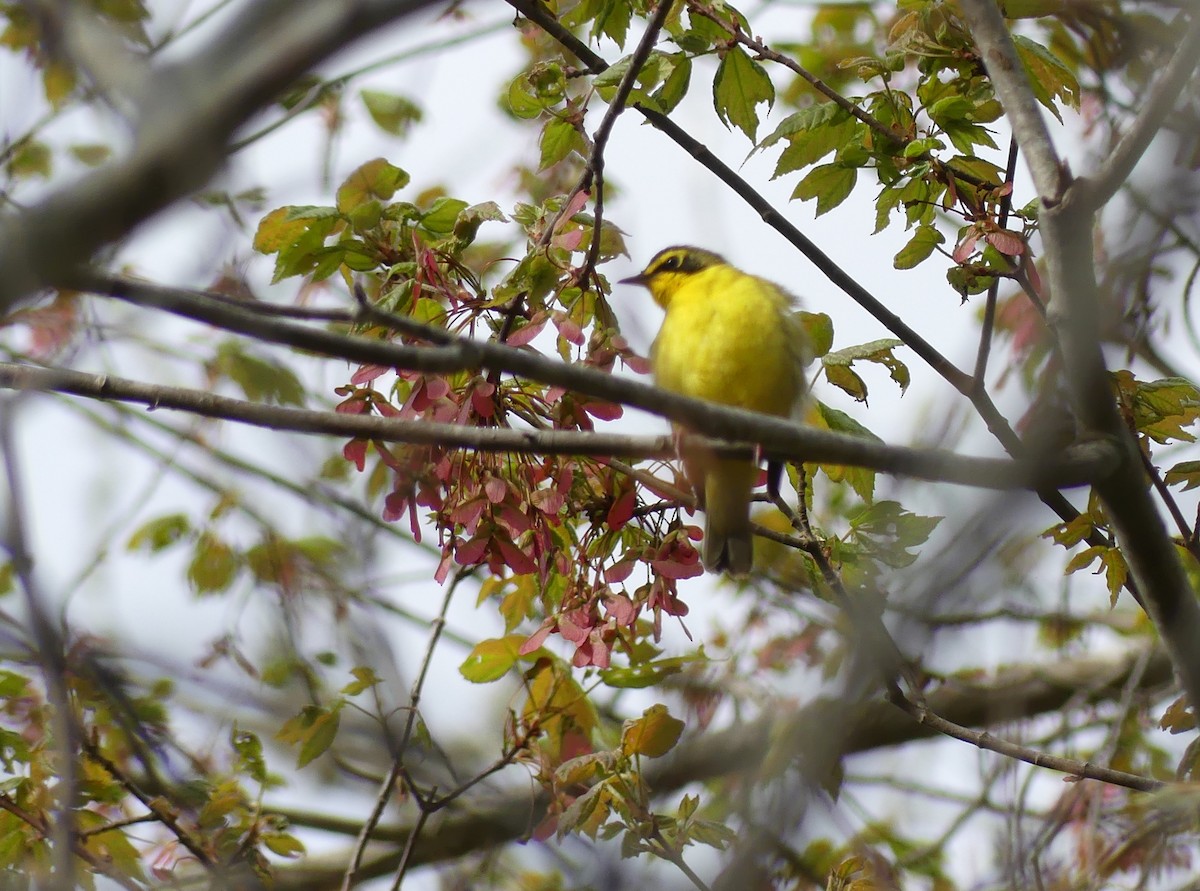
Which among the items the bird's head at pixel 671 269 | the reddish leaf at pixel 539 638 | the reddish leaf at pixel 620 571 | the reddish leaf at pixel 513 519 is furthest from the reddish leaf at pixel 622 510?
the bird's head at pixel 671 269

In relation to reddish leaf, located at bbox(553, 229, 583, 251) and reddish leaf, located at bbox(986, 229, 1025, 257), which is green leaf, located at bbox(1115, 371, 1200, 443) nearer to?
reddish leaf, located at bbox(986, 229, 1025, 257)

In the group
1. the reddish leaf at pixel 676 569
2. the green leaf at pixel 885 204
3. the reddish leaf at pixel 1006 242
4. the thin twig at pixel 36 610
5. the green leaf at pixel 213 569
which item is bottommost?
the thin twig at pixel 36 610

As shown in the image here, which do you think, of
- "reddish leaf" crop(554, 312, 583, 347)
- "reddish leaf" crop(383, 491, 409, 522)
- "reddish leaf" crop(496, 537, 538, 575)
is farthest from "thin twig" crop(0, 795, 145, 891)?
"reddish leaf" crop(554, 312, 583, 347)

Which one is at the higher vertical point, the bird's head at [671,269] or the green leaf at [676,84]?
the bird's head at [671,269]

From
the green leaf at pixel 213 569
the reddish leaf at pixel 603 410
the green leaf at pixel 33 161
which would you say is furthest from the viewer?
the green leaf at pixel 33 161

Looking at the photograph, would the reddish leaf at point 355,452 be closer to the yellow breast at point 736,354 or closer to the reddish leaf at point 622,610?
the reddish leaf at point 622,610

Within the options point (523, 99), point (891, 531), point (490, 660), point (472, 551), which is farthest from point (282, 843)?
point (523, 99)

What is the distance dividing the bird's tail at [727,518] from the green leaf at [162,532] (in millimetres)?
3537

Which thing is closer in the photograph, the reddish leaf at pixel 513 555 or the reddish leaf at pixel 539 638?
the reddish leaf at pixel 513 555

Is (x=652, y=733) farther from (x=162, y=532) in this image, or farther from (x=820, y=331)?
(x=162, y=532)

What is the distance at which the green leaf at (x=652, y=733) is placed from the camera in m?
3.34

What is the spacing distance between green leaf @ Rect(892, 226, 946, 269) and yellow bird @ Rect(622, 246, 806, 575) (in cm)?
71

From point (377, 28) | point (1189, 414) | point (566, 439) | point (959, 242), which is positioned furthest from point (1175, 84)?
point (377, 28)

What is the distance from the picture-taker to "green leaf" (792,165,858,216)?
142 inches
